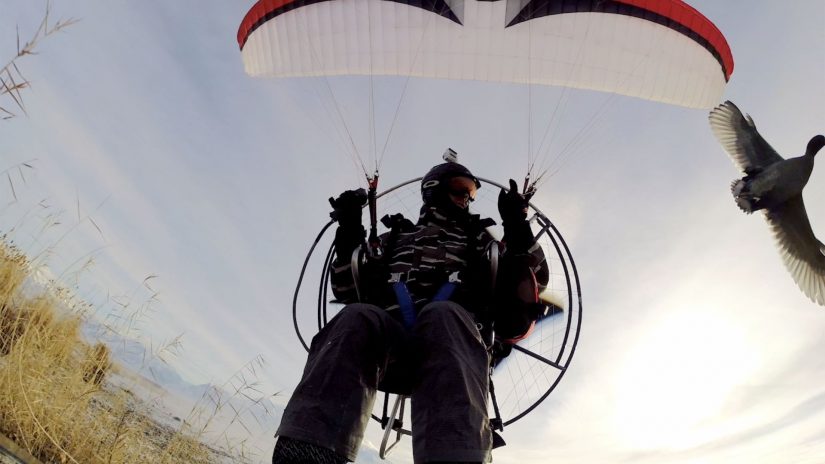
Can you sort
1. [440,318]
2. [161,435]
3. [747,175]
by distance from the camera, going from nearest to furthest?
[440,318], [161,435], [747,175]

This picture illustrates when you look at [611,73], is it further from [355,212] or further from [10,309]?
[10,309]

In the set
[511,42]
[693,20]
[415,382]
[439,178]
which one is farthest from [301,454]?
[693,20]

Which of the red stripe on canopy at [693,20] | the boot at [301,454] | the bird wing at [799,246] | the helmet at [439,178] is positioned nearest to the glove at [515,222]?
the helmet at [439,178]

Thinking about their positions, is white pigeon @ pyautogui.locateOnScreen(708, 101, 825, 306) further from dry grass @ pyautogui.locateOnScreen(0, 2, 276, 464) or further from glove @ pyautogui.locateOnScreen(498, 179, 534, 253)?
dry grass @ pyautogui.locateOnScreen(0, 2, 276, 464)

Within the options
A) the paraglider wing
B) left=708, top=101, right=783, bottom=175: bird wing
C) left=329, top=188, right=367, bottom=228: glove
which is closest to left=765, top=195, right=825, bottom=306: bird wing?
left=708, top=101, right=783, bottom=175: bird wing

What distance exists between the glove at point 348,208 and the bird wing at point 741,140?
720 centimetres

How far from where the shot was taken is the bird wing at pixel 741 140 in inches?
286

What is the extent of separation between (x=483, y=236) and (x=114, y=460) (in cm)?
222

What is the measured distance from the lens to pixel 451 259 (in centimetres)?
271

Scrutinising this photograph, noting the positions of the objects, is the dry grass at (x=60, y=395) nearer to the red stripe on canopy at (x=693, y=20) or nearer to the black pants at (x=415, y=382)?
the black pants at (x=415, y=382)

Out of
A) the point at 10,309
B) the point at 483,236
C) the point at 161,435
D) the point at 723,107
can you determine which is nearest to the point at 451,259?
the point at 483,236

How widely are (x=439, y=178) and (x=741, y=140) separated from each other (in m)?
6.66

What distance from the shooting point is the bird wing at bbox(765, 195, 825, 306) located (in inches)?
277

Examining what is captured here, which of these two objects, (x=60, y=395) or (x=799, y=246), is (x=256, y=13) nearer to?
(x=60, y=395)
